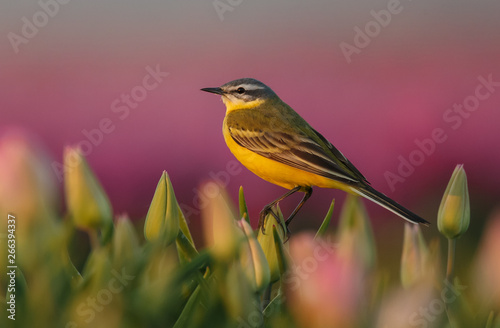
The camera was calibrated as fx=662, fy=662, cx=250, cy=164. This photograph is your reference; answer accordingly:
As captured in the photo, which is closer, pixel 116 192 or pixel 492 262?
pixel 492 262

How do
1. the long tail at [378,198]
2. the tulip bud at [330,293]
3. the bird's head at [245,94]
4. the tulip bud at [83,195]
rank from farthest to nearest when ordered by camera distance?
1. the bird's head at [245,94]
2. the long tail at [378,198]
3. the tulip bud at [83,195]
4. the tulip bud at [330,293]

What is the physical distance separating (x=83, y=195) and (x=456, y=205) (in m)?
0.31

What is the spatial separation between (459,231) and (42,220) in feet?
1.14

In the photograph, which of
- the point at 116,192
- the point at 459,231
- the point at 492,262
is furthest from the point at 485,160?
the point at 492,262

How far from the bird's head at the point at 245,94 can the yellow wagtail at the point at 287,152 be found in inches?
1.1

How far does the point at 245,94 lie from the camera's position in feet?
5.63

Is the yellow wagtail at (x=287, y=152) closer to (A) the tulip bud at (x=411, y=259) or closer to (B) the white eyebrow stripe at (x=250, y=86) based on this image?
(B) the white eyebrow stripe at (x=250, y=86)

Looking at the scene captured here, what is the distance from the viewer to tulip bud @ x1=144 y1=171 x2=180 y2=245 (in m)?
0.49

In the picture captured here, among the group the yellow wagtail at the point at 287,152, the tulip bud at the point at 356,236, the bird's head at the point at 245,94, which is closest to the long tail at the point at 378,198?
the yellow wagtail at the point at 287,152

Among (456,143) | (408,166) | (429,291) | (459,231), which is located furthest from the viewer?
(456,143)

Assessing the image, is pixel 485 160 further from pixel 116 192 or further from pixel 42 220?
pixel 42 220

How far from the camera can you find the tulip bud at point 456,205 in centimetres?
56

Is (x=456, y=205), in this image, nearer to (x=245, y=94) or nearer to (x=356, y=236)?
(x=356, y=236)

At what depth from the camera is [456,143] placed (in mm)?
1773
